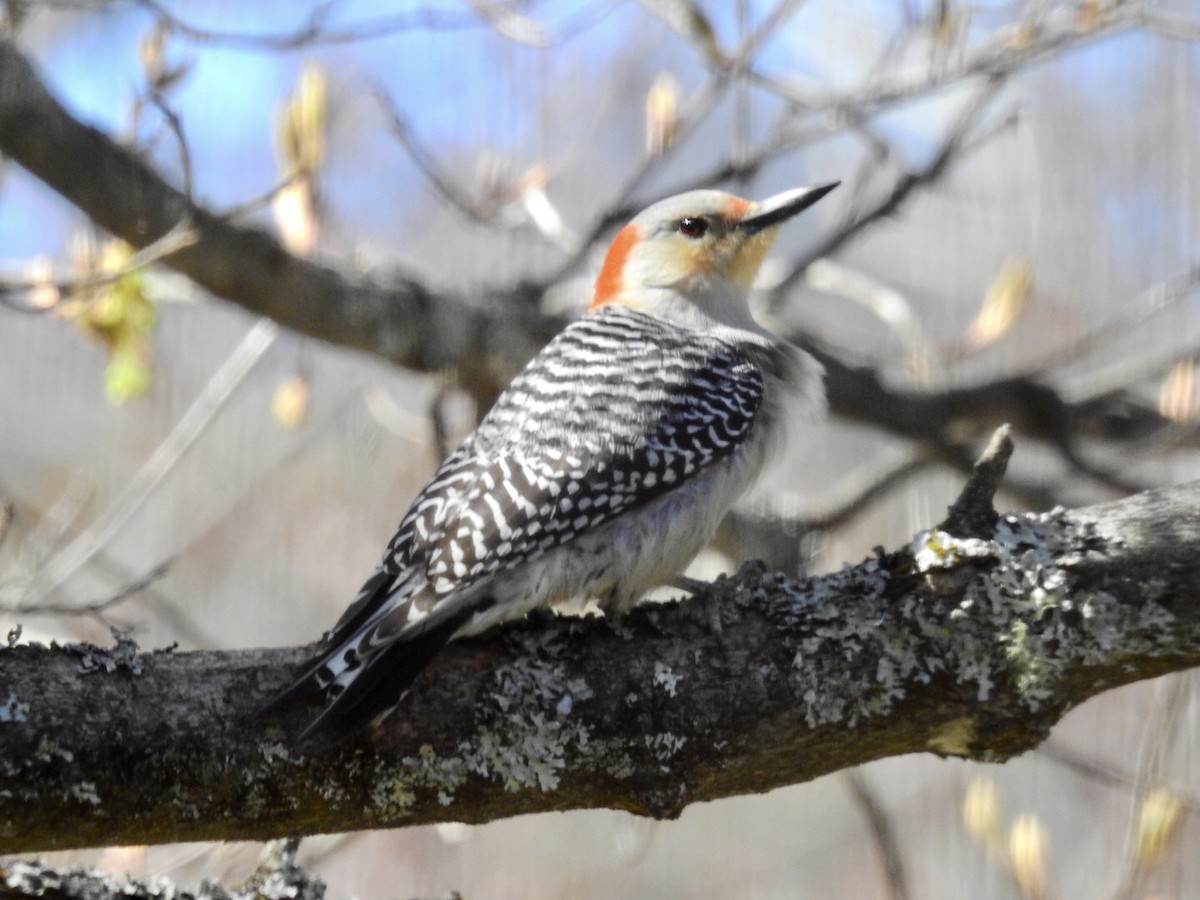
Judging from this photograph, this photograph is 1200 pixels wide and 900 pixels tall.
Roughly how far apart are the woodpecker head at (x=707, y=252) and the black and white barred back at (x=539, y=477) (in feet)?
1.32

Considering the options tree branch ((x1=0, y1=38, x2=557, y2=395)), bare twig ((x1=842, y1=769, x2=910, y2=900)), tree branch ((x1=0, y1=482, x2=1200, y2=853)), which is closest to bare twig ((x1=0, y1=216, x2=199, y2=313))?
tree branch ((x1=0, y1=38, x2=557, y2=395))

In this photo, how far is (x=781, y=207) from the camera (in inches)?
160

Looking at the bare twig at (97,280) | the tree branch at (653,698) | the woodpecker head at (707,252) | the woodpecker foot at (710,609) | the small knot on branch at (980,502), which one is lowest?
the tree branch at (653,698)

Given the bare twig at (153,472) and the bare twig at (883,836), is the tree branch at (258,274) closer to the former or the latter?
the bare twig at (153,472)

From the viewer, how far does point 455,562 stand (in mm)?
2697

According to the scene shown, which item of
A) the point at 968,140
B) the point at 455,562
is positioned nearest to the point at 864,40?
the point at 968,140

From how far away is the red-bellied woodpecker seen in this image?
2561mm

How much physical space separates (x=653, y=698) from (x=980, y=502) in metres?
0.70

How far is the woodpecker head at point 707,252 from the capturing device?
4.09m

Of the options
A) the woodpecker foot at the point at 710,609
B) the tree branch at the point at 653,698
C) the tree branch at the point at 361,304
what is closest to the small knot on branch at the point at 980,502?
the tree branch at the point at 653,698

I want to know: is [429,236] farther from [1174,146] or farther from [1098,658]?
[1098,658]

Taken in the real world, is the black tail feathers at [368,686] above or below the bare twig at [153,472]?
below

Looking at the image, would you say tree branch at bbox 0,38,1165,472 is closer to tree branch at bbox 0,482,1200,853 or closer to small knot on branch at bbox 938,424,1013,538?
tree branch at bbox 0,482,1200,853

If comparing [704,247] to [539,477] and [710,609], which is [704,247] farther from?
[710,609]
